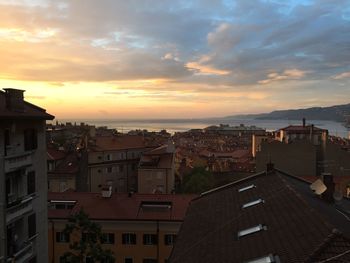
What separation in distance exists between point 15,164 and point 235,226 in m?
11.1

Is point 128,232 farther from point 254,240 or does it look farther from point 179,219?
point 254,240

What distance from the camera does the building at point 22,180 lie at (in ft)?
66.9

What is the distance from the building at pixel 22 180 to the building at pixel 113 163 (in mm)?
36773

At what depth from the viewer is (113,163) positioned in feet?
213

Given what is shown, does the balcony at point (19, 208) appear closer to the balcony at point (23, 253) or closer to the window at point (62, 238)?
the balcony at point (23, 253)

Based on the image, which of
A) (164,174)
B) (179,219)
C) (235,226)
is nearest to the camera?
(235,226)

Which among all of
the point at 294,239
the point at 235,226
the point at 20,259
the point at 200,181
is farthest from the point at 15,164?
the point at 200,181

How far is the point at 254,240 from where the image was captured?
50.6 feet

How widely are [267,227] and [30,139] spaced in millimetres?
14095

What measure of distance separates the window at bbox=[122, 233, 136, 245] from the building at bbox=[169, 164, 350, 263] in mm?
11114

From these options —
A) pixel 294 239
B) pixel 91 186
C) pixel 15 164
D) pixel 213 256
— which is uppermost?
pixel 15 164

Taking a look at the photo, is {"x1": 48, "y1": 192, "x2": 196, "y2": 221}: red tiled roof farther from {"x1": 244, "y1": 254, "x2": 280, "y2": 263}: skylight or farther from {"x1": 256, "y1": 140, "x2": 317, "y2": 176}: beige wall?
{"x1": 256, "y1": 140, "x2": 317, "y2": 176}: beige wall

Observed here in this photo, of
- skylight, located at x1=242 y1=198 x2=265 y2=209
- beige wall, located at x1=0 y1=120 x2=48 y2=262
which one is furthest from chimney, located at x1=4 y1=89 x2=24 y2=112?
skylight, located at x1=242 y1=198 x2=265 y2=209

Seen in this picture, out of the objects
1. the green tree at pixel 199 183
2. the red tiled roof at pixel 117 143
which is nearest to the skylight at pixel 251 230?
the green tree at pixel 199 183
